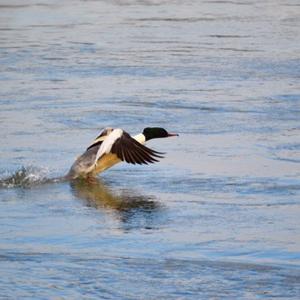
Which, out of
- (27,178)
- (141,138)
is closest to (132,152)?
(141,138)

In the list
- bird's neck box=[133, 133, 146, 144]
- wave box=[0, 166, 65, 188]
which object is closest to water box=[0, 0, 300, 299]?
wave box=[0, 166, 65, 188]

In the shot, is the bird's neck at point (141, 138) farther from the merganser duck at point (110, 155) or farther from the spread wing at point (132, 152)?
the spread wing at point (132, 152)

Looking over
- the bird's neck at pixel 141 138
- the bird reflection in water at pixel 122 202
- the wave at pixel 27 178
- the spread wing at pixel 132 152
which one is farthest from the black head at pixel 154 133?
the wave at pixel 27 178

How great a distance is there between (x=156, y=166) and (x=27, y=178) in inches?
50.4

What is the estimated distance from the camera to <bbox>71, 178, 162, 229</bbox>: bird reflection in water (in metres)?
8.84

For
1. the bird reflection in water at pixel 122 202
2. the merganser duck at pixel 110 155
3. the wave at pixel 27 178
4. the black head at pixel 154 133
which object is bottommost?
the bird reflection in water at pixel 122 202

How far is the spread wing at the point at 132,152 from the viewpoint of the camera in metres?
10.5

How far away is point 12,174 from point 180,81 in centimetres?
522

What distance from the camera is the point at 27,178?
10.3 m

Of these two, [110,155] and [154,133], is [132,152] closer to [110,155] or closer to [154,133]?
[110,155]

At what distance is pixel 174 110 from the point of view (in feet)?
44.0

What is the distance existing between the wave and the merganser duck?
0.70ft

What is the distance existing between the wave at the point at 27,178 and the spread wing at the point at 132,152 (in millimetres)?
572

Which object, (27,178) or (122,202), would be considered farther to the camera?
(27,178)
